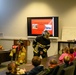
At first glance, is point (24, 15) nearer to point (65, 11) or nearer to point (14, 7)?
point (14, 7)

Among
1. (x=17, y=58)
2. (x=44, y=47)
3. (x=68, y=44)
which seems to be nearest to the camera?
(x=44, y=47)

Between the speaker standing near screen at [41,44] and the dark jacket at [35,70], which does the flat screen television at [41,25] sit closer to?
the speaker standing near screen at [41,44]

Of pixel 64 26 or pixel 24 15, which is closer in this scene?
pixel 64 26

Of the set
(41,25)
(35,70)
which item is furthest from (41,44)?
(35,70)

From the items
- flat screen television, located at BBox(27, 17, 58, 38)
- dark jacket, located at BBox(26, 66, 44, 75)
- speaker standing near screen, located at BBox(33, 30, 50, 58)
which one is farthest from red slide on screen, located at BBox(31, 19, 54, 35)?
dark jacket, located at BBox(26, 66, 44, 75)

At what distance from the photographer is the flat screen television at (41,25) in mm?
8484

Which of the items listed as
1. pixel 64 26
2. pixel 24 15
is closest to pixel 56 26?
pixel 64 26

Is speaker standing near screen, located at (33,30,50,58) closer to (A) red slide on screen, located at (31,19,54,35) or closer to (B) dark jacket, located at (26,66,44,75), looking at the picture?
(A) red slide on screen, located at (31,19,54,35)

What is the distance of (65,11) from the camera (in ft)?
27.7

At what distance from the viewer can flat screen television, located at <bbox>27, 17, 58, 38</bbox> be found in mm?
8484

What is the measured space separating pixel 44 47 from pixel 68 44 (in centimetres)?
203

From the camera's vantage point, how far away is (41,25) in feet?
28.8

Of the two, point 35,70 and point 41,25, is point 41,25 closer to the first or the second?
point 41,25

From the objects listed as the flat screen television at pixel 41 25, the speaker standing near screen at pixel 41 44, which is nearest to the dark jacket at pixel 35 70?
the speaker standing near screen at pixel 41 44
